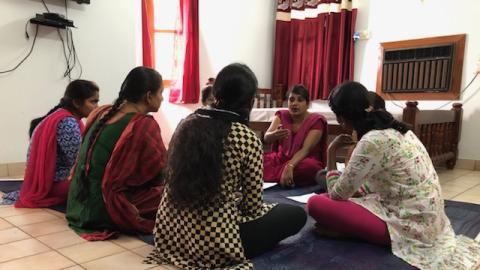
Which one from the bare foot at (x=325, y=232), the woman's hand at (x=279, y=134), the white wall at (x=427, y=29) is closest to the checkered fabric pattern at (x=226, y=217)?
the bare foot at (x=325, y=232)

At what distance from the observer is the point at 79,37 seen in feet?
11.5

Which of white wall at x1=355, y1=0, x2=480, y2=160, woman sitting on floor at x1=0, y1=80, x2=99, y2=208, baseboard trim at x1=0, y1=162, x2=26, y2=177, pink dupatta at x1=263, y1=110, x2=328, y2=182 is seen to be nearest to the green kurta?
woman sitting on floor at x1=0, y1=80, x2=99, y2=208

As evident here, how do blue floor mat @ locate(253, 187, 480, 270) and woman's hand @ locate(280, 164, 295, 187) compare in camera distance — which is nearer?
blue floor mat @ locate(253, 187, 480, 270)

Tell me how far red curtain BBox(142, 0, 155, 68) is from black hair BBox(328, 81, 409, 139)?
3.38 meters

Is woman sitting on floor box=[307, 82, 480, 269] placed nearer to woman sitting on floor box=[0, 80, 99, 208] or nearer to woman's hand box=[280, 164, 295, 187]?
woman's hand box=[280, 164, 295, 187]

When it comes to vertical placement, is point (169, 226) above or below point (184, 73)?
below

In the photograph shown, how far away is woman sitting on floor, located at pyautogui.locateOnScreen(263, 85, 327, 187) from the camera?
2.65 meters

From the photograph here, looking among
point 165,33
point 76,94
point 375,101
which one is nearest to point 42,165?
point 76,94

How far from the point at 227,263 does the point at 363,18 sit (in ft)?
12.9

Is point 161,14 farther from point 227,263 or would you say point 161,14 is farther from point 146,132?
point 227,263

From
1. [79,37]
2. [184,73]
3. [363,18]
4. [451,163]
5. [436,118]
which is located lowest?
[451,163]

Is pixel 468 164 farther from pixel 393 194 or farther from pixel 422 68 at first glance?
pixel 393 194

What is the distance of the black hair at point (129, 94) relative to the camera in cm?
167

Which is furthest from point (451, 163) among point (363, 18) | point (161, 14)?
point (161, 14)
